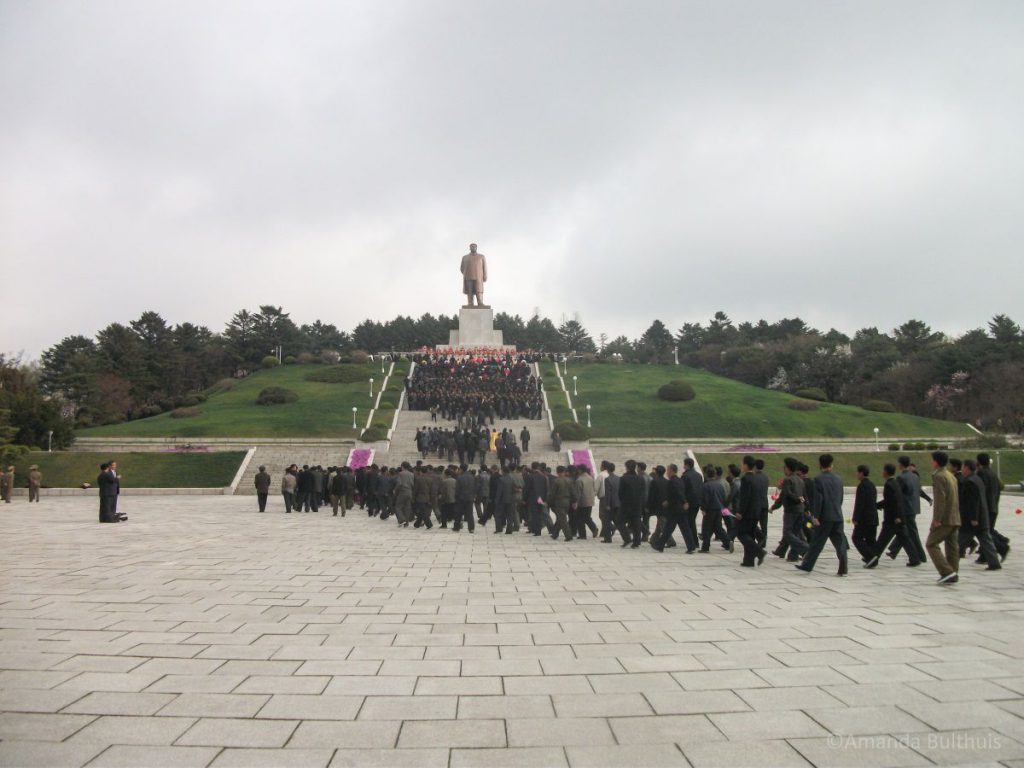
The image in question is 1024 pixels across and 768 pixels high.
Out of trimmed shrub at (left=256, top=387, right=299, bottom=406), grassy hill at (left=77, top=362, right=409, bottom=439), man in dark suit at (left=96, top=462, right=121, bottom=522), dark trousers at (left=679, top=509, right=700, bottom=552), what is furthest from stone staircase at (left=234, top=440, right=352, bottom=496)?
dark trousers at (left=679, top=509, right=700, bottom=552)

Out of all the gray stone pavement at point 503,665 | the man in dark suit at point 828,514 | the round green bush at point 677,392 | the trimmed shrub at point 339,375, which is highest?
the trimmed shrub at point 339,375

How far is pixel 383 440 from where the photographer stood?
33.1m

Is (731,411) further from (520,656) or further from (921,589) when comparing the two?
(520,656)

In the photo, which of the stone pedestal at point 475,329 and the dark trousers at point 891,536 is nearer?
the dark trousers at point 891,536

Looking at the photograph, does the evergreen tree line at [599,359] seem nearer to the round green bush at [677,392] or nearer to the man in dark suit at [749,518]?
the round green bush at [677,392]

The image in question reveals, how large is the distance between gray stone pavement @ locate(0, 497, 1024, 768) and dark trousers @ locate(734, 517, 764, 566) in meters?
0.35

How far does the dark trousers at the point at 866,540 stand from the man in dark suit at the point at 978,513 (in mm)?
1181

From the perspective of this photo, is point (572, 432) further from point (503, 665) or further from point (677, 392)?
point (503, 665)

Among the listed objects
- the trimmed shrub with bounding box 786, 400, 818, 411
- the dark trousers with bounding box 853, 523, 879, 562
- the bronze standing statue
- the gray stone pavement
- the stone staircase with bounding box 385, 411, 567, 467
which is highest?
the bronze standing statue

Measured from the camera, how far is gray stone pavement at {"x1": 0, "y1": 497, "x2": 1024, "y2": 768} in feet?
12.3

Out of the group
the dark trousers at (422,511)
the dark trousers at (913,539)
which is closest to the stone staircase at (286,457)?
the dark trousers at (422,511)

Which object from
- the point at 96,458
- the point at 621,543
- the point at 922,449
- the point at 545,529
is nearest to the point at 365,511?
the point at 545,529

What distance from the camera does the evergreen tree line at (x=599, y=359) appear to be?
48.4 metres

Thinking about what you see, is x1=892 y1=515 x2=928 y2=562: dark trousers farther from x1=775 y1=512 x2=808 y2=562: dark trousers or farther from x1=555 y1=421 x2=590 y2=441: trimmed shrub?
x1=555 y1=421 x2=590 y2=441: trimmed shrub
